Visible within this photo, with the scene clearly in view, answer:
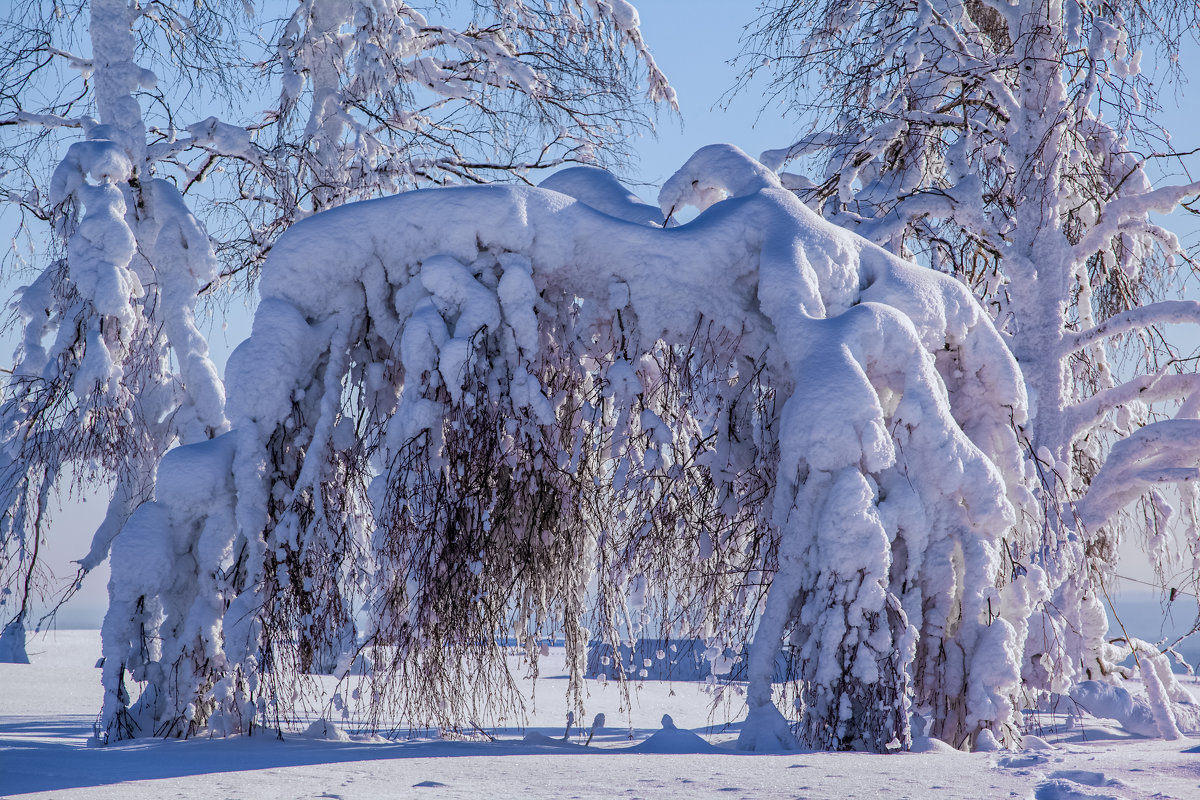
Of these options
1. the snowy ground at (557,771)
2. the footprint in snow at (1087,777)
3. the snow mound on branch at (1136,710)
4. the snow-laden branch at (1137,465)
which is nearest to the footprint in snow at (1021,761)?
the snowy ground at (557,771)

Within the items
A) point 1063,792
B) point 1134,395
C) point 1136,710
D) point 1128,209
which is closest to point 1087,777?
point 1063,792

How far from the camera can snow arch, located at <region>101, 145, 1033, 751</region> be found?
15.5ft

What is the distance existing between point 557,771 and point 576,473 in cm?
177

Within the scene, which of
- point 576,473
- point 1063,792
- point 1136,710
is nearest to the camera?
point 1063,792

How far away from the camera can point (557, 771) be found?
13.4ft

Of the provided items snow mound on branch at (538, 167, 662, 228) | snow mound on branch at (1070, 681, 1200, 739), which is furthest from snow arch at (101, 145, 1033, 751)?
snow mound on branch at (1070, 681, 1200, 739)

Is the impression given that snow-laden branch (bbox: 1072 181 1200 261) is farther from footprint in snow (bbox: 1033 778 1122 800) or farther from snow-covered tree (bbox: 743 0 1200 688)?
footprint in snow (bbox: 1033 778 1122 800)

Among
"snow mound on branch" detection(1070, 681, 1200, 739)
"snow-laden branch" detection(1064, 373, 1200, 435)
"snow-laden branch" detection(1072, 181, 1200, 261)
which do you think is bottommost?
"snow mound on branch" detection(1070, 681, 1200, 739)

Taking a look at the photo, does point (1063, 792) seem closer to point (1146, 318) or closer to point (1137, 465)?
point (1137, 465)

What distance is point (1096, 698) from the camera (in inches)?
280

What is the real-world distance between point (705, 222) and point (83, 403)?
411cm

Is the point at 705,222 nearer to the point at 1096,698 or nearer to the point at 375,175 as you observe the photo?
the point at 375,175

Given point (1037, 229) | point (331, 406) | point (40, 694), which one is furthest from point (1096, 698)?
point (40, 694)

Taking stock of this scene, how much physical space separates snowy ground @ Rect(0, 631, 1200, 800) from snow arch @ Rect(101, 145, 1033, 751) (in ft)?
1.10
